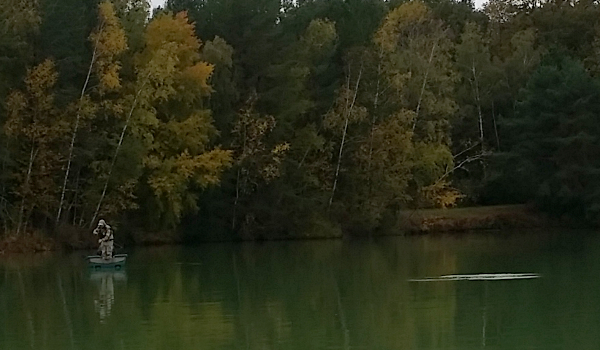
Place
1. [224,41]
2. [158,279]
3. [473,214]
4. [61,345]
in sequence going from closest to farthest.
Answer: [61,345], [158,279], [224,41], [473,214]

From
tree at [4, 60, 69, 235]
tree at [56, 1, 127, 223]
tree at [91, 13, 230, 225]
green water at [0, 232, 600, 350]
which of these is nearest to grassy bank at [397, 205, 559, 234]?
tree at [91, 13, 230, 225]

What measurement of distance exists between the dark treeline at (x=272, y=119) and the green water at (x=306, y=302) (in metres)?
5.51

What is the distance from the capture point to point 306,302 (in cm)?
2134

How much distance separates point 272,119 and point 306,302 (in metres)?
24.4

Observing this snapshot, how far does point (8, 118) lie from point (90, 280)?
13.0 meters

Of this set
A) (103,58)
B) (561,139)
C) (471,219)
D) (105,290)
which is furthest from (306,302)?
(561,139)

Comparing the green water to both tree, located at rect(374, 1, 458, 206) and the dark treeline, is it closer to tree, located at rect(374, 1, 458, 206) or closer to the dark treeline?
the dark treeline

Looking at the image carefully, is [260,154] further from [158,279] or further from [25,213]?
[158,279]

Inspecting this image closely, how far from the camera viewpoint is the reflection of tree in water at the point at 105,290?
20855 millimetres

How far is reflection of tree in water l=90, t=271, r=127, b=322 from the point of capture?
2085 cm

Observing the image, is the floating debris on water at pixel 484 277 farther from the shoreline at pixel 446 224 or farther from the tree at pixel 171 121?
the shoreline at pixel 446 224

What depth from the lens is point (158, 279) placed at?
27797mm

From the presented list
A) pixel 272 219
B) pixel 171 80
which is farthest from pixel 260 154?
pixel 171 80

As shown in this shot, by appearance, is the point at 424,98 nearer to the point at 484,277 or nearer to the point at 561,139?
the point at 561,139
